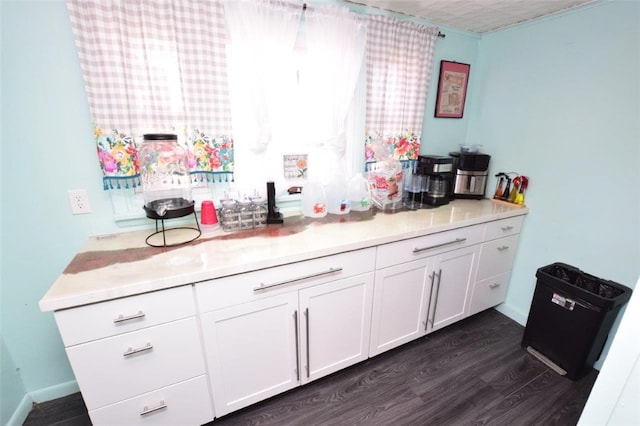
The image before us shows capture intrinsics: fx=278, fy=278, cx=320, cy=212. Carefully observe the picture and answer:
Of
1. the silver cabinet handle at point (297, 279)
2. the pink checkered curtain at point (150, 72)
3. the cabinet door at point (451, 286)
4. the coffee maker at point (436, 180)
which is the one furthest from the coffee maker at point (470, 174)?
the pink checkered curtain at point (150, 72)

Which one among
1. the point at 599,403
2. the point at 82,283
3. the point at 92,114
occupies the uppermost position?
the point at 92,114

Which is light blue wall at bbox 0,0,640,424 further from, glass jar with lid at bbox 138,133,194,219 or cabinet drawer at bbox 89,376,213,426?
cabinet drawer at bbox 89,376,213,426

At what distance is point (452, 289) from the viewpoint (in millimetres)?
1879

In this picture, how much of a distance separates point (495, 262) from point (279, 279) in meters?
1.66

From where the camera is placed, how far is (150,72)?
132cm

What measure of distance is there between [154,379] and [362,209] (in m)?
1.42

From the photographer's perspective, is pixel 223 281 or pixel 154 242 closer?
pixel 223 281

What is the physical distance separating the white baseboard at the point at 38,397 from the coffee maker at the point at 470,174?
2.76 m

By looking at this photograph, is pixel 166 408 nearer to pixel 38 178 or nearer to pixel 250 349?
pixel 250 349

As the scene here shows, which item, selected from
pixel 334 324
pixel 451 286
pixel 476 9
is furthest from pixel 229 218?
pixel 476 9

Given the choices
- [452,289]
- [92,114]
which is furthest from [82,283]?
[452,289]

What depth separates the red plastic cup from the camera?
58.5 inches

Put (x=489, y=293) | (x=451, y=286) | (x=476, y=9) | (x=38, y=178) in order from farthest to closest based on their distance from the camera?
(x=489, y=293) < (x=451, y=286) < (x=476, y=9) < (x=38, y=178)

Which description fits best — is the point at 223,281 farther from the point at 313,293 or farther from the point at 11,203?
the point at 11,203
